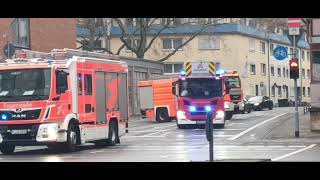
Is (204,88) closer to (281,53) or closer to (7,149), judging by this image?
(281,53)

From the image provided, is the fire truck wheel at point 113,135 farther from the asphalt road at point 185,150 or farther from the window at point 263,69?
the window at point 263,69

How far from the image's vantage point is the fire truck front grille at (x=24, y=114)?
2158 cm

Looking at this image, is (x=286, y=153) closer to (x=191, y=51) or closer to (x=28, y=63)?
(x=28, y=63)

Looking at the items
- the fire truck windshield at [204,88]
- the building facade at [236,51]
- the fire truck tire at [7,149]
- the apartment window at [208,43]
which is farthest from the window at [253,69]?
the fire truck tire at [7,149]

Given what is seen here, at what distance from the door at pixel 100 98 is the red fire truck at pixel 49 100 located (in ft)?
0.30

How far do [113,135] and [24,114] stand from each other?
4943mm

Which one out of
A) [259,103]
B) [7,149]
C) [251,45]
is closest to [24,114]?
[7,149]

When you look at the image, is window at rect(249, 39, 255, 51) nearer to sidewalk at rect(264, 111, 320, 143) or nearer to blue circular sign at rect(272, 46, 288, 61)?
sidewalk at rect(264, 111, 320, 143)

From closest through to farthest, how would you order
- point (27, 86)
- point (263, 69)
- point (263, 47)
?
point (27, 86) → point (263, 69) → point (263, 47)

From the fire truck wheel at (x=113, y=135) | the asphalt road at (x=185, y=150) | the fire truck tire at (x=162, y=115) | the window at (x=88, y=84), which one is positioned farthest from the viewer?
the fire truck tire at (x=162, y=115)

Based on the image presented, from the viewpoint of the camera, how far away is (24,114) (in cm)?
2161

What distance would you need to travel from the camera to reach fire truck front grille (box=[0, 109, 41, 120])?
70.8ft
